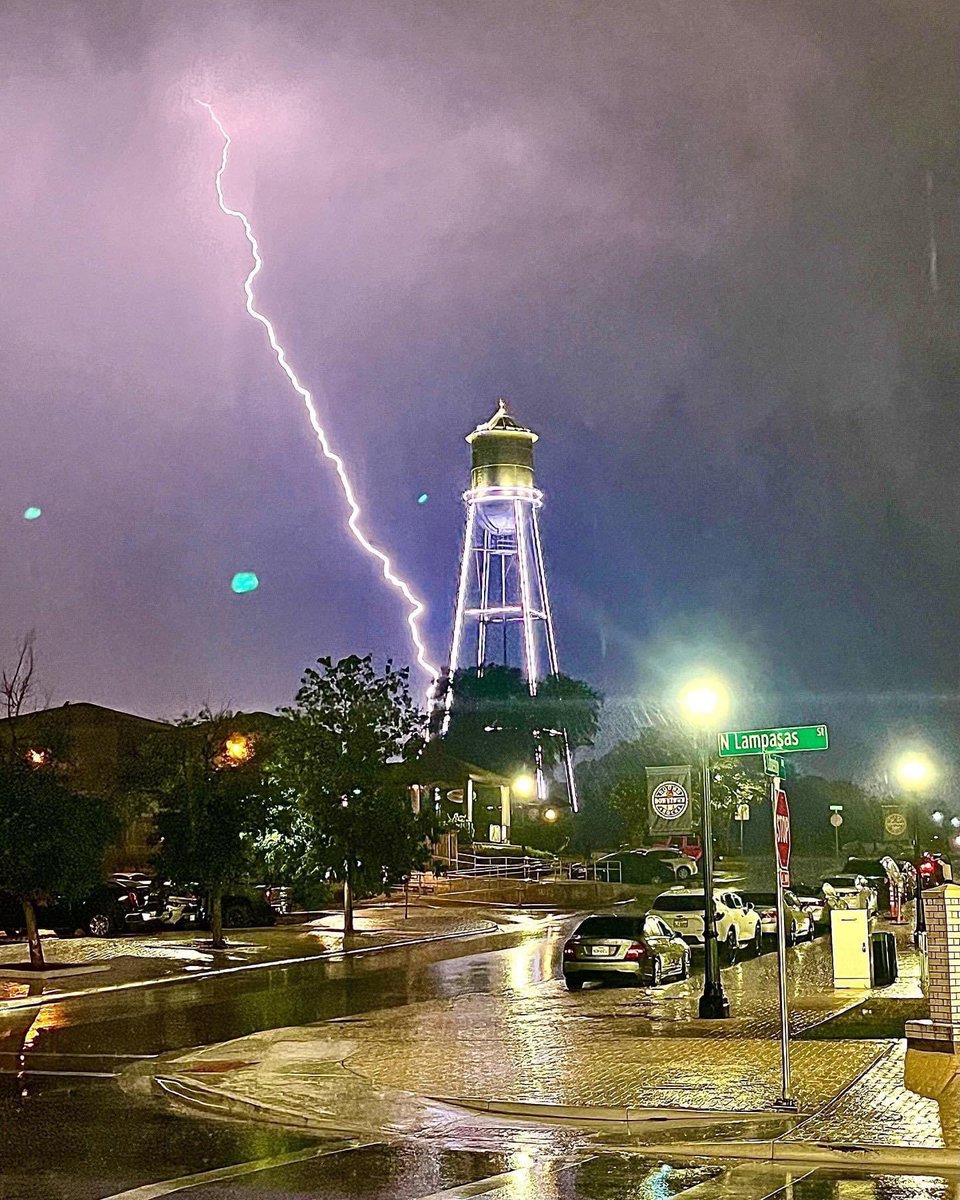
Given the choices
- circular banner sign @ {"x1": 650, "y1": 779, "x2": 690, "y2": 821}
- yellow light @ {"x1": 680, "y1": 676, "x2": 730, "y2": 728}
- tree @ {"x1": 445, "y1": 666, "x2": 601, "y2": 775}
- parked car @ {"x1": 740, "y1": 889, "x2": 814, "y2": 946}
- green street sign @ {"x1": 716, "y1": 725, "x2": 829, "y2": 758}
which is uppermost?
tree @ {"x1": 445, "y1": 666, "x2": 601, "y2": 775}

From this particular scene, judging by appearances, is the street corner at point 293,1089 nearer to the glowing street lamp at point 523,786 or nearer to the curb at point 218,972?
the curb at point 218,972

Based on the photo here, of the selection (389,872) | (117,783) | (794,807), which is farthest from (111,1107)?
(794,807)

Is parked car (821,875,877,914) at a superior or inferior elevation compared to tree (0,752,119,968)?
inferior

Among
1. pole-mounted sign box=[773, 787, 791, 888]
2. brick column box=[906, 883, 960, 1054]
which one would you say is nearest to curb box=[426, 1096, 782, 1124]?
pole-mounted sign box=[773, 787, 791, 888]

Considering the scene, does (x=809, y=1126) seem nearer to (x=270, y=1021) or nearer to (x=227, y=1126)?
(x=227, y=1126)

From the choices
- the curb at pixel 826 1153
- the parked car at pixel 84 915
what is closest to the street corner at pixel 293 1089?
the curb at pixel 826 1153

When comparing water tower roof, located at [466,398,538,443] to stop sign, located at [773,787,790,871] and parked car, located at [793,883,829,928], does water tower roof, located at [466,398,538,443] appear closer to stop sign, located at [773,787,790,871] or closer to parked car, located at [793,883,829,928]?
parked car, located at [793,883,829,928]
